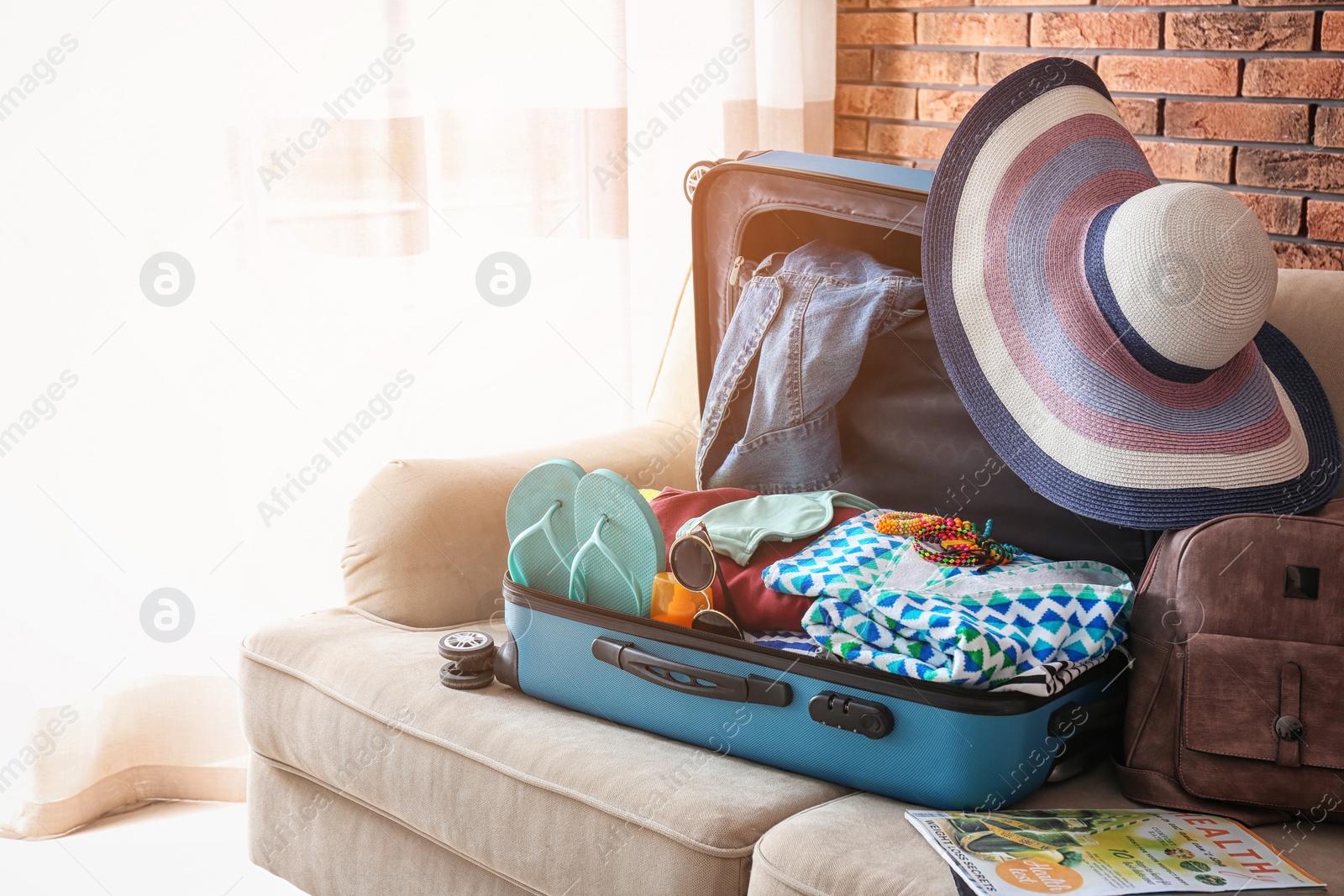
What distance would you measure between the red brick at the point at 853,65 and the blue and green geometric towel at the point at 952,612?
5.28 feet

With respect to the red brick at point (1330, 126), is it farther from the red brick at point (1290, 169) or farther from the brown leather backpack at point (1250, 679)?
the brown leather backpack at point (1250, 679)

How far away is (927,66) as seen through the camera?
2.31 metres

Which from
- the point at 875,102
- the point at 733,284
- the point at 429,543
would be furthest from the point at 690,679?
the point at 875,102

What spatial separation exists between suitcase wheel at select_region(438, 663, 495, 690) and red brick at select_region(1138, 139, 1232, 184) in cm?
142

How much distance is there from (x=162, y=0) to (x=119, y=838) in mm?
1208

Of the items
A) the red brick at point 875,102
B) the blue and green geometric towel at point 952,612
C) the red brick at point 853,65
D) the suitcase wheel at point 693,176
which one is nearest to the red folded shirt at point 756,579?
the blue and green geometric towel at point 952,612

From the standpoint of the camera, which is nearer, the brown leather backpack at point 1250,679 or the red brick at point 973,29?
the brown leather backpack at point 1250,679

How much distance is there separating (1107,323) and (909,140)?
138 centimetres

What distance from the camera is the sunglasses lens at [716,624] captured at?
1.07 meters

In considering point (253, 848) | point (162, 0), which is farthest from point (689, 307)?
point (253, 848)

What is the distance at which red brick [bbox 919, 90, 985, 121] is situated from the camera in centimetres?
224

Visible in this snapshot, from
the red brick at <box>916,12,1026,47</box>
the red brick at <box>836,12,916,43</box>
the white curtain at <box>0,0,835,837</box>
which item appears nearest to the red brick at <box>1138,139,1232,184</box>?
the red brick at <box>916,12,1026,47</box>

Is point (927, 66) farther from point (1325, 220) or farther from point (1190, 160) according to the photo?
point (1325, 220)

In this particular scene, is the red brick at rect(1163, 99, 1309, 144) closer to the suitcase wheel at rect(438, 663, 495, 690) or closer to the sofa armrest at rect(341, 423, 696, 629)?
the sofa armrest at rect(341, 423, 696, 629)
